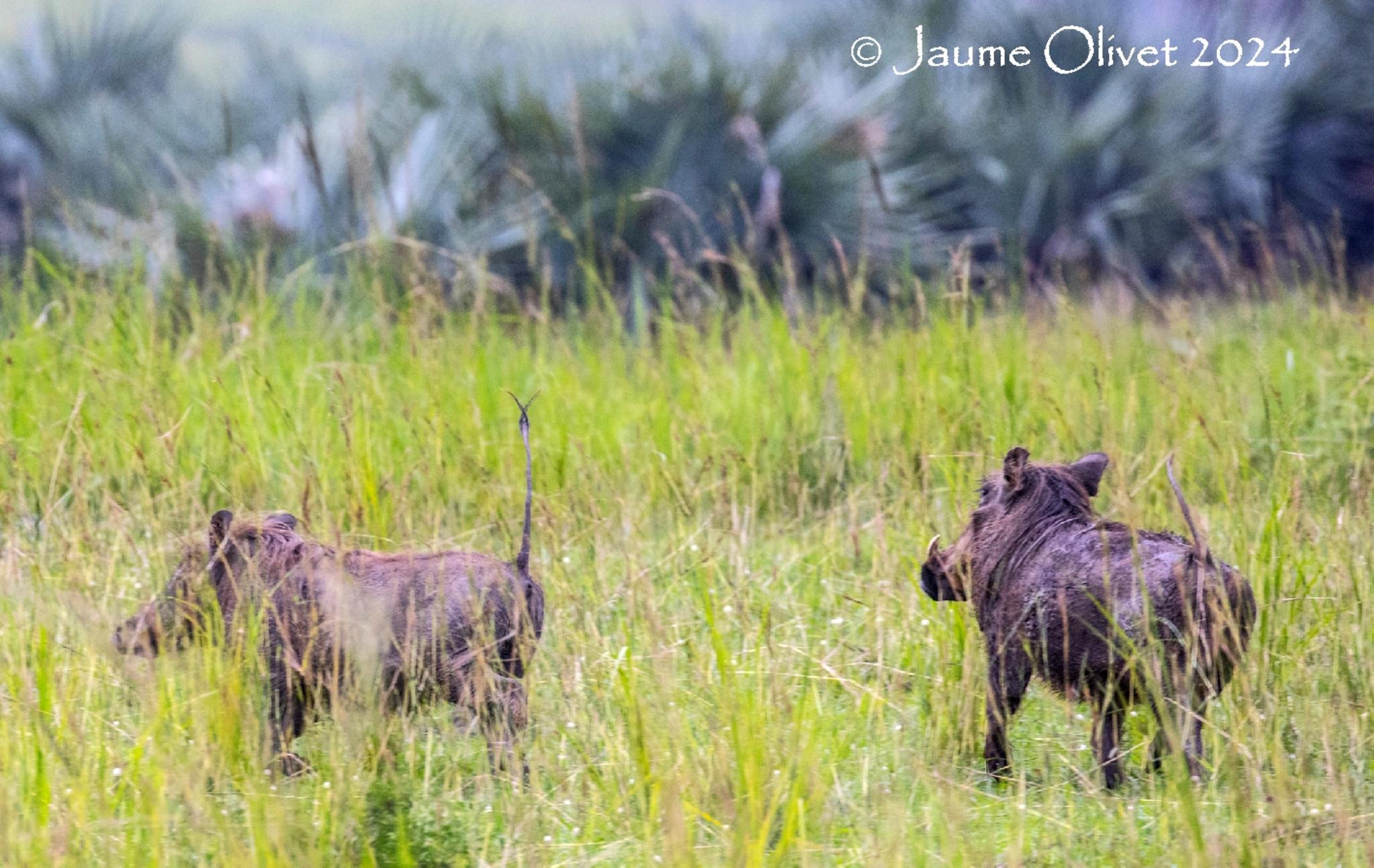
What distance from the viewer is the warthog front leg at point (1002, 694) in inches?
115

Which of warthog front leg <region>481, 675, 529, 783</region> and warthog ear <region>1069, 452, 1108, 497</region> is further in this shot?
warthog ear <region>1069, 452, 1108, 497</region>

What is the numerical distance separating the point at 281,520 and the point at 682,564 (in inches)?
44.4

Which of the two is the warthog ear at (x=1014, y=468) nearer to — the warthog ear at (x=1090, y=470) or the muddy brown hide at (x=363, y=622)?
the warthog ear at (x=1090, y=470)

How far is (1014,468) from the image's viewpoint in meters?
2.97

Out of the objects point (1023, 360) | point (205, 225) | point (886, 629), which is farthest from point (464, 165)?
point (886, 629)

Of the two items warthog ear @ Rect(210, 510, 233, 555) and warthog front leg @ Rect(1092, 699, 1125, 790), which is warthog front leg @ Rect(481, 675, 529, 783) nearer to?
warthog ear @ Rect(210, 510, 233, 555)

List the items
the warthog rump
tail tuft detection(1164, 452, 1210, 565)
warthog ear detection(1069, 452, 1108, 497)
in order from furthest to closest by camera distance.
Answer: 1. warthog ear detection(1069, 452, 1108, 497)
2. the warthog rump
3. tail tuft detection(1164, 452, 1210, 565)

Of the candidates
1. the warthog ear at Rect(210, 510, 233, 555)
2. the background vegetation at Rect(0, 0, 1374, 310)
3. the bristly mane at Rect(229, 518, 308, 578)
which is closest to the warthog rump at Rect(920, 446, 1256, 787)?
the bristly mane at Rect(229, 518, 308, 578)

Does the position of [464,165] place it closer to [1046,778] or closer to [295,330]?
[295,330]

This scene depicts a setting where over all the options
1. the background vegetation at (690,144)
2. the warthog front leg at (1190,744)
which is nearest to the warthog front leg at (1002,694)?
the warthog front leg at (1190,744)

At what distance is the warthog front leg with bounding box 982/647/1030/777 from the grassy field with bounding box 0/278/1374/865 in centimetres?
5

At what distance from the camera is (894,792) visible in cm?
285

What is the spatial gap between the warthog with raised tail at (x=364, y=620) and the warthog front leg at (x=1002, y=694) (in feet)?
2.68

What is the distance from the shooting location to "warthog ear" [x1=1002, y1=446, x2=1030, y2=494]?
2.95 m
